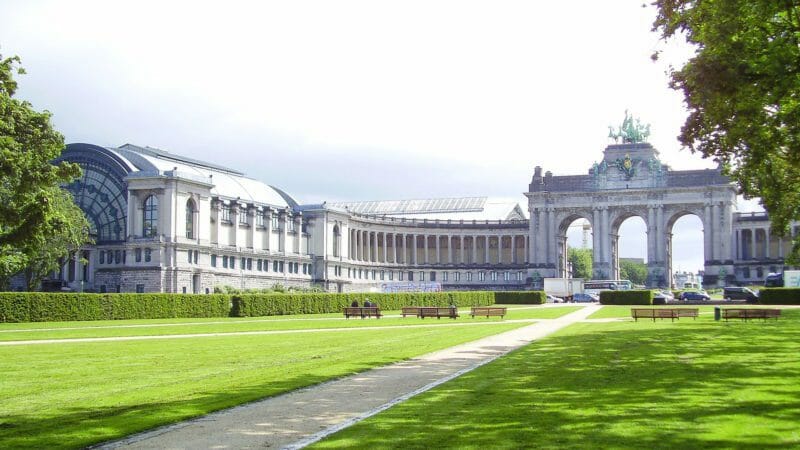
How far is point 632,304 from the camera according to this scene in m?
93.0

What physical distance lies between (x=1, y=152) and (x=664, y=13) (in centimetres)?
2789

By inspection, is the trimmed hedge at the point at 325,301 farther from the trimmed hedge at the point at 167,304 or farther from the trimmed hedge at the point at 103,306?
the trimmed hedge at the point at 103,306

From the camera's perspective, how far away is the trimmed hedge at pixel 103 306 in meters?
58.4

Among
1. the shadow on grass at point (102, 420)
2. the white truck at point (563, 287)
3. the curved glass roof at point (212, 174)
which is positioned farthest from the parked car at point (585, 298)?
the shadow on grass at point (102, 420)

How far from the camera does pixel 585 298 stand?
380 feet

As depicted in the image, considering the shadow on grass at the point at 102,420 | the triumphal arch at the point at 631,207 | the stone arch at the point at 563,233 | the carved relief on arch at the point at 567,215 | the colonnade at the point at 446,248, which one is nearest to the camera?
the shadow on grass at the point at 102,420

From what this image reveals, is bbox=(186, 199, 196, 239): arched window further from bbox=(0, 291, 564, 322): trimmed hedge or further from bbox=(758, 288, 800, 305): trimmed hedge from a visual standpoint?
bbox=(758, 288, 800, 305): trimmed hedge

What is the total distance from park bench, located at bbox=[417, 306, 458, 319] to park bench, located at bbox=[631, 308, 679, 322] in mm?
13562

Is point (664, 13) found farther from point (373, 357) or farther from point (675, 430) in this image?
point (675, 430)

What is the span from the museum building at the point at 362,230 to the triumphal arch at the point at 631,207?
0.71ft

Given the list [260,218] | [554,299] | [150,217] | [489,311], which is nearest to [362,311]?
[489,311]

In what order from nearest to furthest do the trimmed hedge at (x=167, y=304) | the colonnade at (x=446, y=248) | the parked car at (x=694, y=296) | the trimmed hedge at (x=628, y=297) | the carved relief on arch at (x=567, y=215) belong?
the trimmed hedge at (x=167, y=304) → the trimmed hedge at (x=628, y=297) → the parked car at (x=694, y=296) → the colonnade at (x=446, y=248) → the carved relief on arch at (x=567, y=215)

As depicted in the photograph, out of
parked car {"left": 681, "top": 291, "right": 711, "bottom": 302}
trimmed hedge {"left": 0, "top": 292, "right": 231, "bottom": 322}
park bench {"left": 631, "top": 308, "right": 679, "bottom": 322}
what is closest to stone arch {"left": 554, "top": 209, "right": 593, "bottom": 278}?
parked car {"left": 681, "top": 291, "right": 711, "bottom": 302}

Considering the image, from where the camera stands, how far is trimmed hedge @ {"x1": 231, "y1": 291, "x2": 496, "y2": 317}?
70.9m
